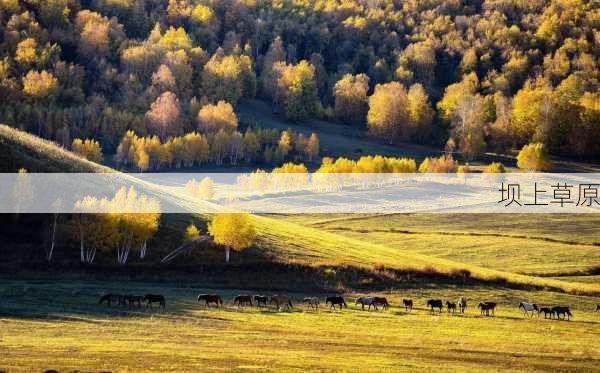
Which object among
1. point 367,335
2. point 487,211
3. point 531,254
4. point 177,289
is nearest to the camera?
point 367,335

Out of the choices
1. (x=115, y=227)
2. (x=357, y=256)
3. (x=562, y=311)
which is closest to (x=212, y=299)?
(x=115, y=227)

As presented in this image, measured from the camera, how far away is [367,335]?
46.3 meters

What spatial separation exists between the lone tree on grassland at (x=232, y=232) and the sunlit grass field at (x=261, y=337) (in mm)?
13662

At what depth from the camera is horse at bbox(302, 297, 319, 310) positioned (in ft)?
193

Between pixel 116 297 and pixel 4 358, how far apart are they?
21627 mm

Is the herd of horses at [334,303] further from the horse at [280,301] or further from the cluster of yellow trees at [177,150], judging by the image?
the cluster of yellow trees at [177,150]

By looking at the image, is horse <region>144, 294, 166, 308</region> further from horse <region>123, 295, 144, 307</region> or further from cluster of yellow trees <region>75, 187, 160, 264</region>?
cluster of yellow trees <region>75, 187, 160, 264</region>

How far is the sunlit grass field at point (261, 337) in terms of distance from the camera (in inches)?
1448

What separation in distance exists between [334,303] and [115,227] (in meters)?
23.6

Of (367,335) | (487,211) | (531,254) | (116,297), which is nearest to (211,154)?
(487,211)

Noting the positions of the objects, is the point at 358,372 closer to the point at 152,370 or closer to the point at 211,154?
the point at 152,370

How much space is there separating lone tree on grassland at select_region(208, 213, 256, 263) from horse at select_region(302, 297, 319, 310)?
1530 cm

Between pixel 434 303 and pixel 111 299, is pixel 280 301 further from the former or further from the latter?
pixel 111 299

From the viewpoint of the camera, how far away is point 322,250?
83.2 m
